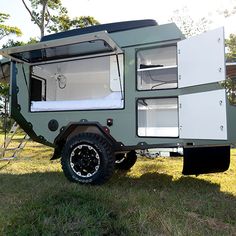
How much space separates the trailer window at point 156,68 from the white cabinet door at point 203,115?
81 cm

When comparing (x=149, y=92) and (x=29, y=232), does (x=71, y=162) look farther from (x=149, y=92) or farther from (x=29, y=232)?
(x=29, y=232)

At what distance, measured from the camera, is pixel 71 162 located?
242 inches

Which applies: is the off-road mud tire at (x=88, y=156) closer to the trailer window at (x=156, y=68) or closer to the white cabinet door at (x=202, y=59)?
the trailer window at (x=156, y=68)

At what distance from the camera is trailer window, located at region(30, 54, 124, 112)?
20.7 feet

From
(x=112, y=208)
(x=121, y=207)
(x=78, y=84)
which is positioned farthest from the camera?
(x=78, y=84)

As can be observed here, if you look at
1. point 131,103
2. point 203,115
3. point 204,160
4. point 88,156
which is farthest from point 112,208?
point 204,160

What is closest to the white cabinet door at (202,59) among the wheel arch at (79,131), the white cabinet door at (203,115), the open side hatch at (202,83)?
the open side hatch at (202,83)

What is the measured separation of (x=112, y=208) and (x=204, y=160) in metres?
2.61

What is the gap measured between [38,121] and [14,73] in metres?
1.20

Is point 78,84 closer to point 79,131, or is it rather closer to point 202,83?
point 79,131

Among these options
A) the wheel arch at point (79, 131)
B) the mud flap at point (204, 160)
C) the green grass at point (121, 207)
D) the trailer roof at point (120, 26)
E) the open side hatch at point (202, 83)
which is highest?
the trailer roof at point (120, 26)

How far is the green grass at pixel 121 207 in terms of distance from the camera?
3535mm

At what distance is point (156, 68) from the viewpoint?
5945 millimetres

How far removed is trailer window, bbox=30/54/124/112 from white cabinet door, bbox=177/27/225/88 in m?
1.20
